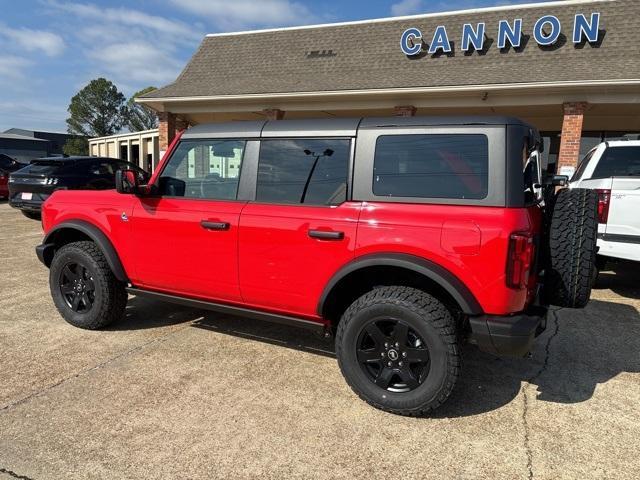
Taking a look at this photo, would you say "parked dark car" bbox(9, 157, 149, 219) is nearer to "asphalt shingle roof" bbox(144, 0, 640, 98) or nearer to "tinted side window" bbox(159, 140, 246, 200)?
"asphalt shingle roof" bbox(144, 0, 640, 98)

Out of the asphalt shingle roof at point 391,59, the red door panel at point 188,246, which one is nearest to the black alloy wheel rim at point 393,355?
the red door panel at point 188,246

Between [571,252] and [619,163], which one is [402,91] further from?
[571,252]

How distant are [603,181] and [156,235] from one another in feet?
16.2

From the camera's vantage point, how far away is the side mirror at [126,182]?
362cm

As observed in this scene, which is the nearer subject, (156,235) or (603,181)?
(156,235)

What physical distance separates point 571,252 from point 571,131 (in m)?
8.70

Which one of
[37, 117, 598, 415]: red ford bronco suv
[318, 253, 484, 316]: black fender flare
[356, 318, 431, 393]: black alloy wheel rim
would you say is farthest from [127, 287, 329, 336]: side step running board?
[318, 253, 484, 316]: black fender flare

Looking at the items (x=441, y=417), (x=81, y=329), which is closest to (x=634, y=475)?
(x=441, y=417)

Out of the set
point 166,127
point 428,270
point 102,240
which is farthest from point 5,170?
point 428,270

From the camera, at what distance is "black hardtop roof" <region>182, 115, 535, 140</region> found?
2826mm

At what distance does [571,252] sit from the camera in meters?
2.94

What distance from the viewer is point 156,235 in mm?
3734

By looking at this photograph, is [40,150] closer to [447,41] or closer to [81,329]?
[447,41]

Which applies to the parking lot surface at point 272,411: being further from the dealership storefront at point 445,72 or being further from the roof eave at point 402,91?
the dealership storefront at point 445,72
